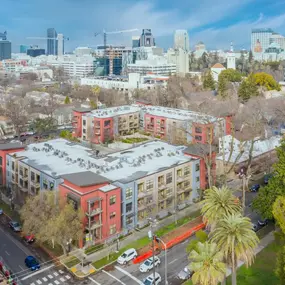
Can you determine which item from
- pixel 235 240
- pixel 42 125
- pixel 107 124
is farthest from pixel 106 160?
pixel 42 125

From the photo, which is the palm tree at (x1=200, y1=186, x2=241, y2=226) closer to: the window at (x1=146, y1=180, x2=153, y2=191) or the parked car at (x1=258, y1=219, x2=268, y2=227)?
the parked car at (x1=258, y1=219, x2=268, y2=227)

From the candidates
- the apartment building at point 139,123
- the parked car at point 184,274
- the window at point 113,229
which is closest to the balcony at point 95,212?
the window at point 113,229

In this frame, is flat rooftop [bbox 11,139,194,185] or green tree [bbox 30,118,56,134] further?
green tree [bbox 30,118,56,134]

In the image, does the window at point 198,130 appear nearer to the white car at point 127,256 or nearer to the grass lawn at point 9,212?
the grass lawn at point 9,212

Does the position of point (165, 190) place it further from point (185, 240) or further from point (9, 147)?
point (9, 147)

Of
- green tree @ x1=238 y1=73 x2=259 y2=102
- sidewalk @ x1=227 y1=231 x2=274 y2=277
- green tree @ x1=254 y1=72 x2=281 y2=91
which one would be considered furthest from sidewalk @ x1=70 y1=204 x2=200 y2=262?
green tree @ x1=254 y1=72 x2=281 y2=91

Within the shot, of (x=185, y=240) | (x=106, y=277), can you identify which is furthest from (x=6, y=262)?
(x=185, y=240)
